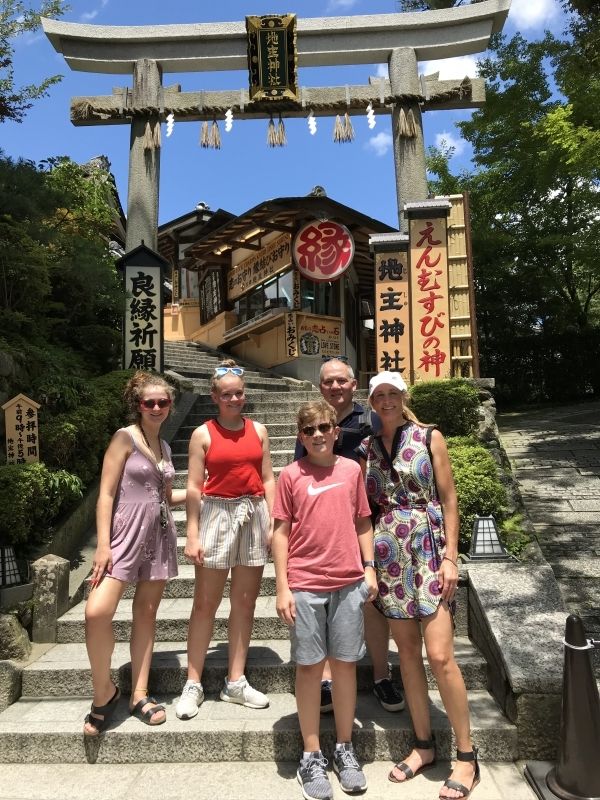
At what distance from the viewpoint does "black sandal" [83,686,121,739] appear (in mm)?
3057

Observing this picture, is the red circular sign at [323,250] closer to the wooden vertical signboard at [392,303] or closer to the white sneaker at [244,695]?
the wooden vertical signboard at [392,303]

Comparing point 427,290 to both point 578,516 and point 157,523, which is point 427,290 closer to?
point 578,516

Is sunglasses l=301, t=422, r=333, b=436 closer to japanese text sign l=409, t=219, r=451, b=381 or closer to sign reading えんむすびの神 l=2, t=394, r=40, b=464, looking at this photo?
sign reading えんむすびの神 l=2, t=394, r=40, b=464

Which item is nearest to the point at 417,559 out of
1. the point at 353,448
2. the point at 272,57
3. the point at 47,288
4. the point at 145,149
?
the point at 353,448

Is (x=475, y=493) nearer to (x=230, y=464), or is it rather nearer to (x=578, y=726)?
(x=578, y=726)

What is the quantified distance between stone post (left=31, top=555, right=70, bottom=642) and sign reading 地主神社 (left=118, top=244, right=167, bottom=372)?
14.5 ft

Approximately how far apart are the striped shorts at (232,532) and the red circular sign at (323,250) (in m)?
9.10

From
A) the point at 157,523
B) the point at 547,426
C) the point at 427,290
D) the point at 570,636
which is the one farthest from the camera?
the point at 547,426

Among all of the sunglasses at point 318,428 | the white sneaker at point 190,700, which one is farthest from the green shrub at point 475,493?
the white sneaker at point 190,700

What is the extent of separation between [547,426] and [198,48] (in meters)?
10.0

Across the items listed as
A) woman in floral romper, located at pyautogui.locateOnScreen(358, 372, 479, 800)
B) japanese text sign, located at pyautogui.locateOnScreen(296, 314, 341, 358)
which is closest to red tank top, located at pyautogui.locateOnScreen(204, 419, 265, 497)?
woman in floral romper, located at pyautogui.locateOnScreen(358, 372, 479, 800)

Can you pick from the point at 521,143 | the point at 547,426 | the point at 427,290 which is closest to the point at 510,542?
the point at 427,290

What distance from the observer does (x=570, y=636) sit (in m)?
2.69

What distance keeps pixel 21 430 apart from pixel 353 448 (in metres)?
3.09
